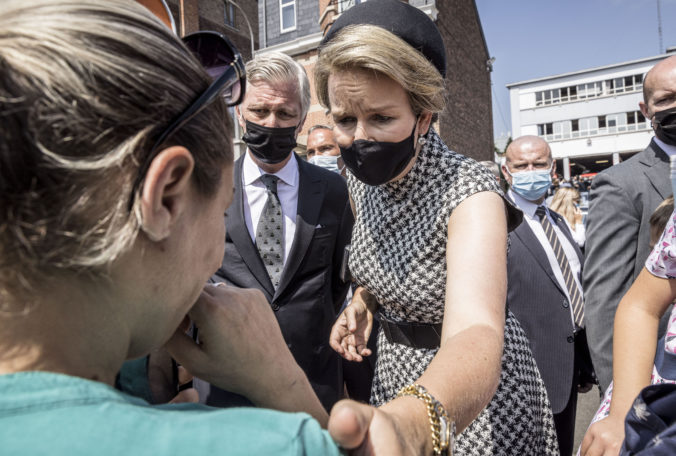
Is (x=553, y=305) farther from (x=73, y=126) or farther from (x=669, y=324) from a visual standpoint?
(x=73, y=126)

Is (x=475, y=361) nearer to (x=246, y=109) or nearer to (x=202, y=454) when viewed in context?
(x=202, y=454)

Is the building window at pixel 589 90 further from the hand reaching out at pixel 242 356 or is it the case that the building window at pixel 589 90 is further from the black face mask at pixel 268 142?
the hand reaching out at pixel 242 356

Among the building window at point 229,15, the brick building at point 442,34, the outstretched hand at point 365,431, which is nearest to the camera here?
the outstretched hand at point 365,431

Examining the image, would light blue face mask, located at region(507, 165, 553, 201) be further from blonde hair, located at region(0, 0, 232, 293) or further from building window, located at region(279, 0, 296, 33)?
building window, located at region(279, 0, 296, 33)

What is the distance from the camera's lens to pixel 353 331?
1.93 metres

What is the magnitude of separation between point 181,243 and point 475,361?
2.28ft

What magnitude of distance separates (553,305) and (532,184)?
5.35 feet

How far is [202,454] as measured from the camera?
0.56 m

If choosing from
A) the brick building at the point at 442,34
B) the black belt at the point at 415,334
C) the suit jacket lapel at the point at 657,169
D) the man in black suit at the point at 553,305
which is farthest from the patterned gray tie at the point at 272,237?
the brick building at the point at 442,34

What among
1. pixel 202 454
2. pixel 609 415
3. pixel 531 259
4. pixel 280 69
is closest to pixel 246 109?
pixel 280 69

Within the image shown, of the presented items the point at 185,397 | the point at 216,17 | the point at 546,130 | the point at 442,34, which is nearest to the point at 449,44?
the point at 442,34

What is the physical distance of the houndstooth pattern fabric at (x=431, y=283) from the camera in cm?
157

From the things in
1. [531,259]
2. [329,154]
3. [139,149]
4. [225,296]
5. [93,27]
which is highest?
[329,154]

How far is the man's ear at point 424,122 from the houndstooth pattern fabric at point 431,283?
0.16ft
